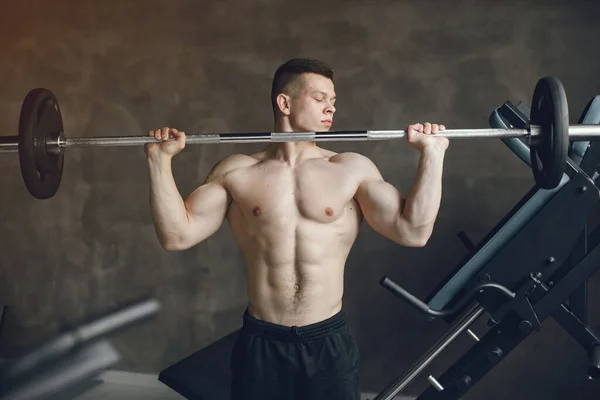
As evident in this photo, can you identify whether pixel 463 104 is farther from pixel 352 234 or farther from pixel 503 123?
pixel 352 234

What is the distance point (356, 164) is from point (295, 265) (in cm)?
Answer: 30

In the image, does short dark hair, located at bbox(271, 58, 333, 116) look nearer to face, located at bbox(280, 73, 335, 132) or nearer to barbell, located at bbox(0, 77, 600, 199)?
face, located at bbox(280, 73, 335, 132)

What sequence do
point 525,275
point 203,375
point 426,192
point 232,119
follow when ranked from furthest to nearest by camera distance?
point 232,119, point 203,375, point 525,275, point 426,192

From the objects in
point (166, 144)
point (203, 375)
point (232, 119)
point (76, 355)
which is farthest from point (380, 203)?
point (76, 355)

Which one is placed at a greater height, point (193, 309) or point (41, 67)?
point (41, 67)

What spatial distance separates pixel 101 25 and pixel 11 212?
3.17ft

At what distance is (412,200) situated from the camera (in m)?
1.34

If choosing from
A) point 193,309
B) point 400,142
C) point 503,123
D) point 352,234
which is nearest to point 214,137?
point 352,234

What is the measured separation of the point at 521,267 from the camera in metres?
1.80

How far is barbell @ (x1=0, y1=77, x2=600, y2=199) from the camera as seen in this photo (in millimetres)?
1303

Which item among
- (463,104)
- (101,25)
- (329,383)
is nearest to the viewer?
(329,383)

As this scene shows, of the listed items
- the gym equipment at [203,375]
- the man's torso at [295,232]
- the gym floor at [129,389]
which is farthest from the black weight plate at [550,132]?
the gym floor at [129,389]

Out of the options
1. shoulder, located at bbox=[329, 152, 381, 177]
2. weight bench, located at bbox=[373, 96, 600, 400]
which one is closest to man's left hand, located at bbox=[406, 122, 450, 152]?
shoulder, located at bbox=[329, 152, 381, 177]

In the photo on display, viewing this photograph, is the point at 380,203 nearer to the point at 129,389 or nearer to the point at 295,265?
the point at 295,265
